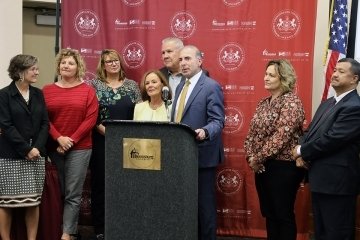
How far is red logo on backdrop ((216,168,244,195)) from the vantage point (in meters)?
4.18

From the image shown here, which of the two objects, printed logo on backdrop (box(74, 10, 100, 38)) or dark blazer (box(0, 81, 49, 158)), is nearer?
dark blazer (box(0, 81, 49, 158))

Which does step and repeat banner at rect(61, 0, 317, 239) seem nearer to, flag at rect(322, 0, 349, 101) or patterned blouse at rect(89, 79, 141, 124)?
flag at rect(322, 0, 349, 101)

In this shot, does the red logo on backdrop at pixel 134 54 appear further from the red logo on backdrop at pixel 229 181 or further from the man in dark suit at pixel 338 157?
the man in dark suit at pixel 338 157

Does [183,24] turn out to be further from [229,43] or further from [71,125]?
[71,125]

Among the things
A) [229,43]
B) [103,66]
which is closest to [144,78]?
[103,66]

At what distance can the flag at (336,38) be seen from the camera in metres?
3.73

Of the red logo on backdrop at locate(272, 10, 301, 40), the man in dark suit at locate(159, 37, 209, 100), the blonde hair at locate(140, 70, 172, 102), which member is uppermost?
the red logo on backdrop at locate(272, 10, 301, 40)

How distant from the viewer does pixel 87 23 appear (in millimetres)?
4312

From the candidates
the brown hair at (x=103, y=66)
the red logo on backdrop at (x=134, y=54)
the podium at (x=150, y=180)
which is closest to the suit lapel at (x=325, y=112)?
the podium at (x=150, y=180)

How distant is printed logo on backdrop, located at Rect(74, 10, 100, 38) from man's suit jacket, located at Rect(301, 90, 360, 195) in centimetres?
223

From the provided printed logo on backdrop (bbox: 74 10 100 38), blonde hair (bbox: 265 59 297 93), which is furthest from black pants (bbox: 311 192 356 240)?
→ printed logo on backdrop (bbox: 74 10 100 38)

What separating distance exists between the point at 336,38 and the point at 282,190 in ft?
4.37

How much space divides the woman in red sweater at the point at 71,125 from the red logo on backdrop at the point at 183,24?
3.08 ft

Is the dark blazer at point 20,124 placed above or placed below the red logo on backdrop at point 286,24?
below
